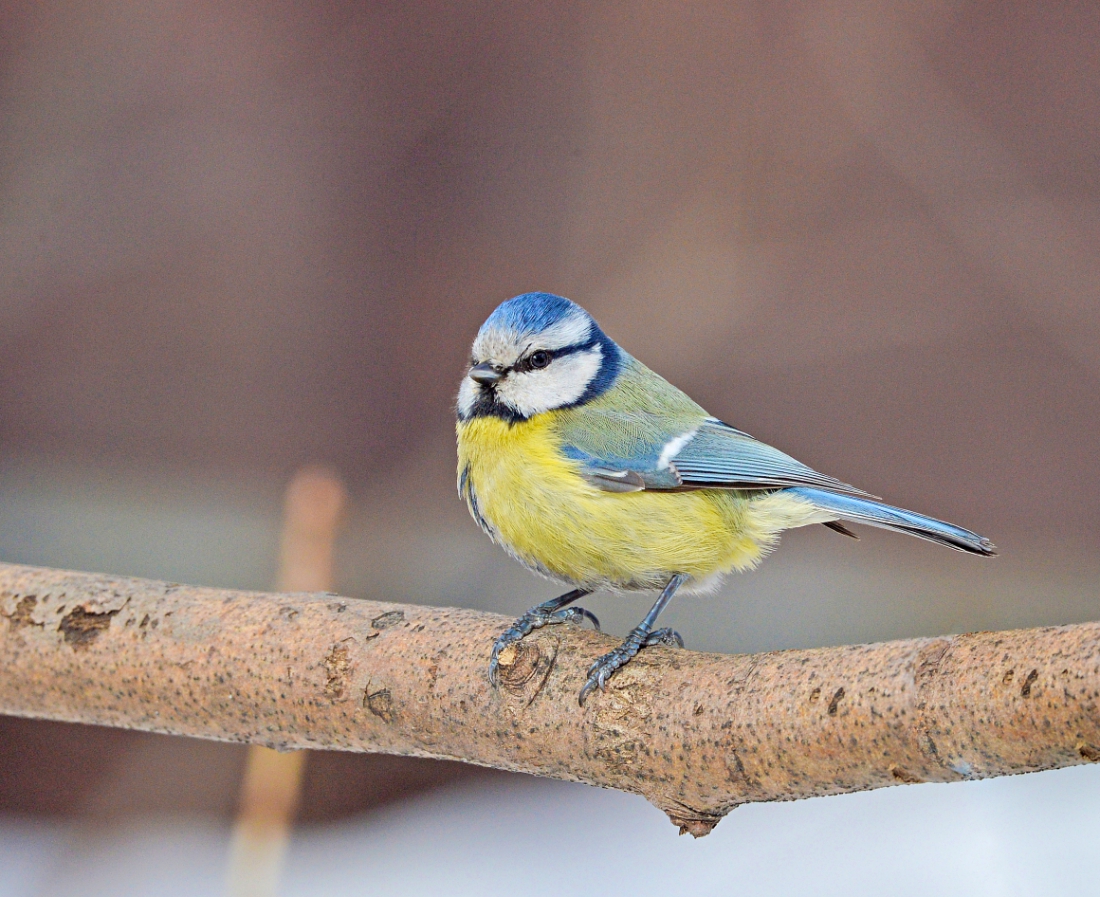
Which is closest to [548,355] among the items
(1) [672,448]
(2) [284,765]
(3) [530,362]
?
(3) [530,362]

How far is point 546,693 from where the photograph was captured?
850mm

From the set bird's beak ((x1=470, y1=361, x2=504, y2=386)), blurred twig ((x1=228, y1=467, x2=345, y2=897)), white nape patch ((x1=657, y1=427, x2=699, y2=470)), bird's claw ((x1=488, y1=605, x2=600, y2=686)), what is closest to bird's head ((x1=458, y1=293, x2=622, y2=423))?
bird's beak ((x1=470, y1=361, x2=504, y2=386))

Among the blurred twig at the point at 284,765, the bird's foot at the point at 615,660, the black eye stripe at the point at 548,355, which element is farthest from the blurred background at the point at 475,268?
the bird's foot at the point at 615,660

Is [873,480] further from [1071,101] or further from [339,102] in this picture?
[339,102]

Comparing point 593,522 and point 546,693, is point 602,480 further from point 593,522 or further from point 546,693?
point 546,693

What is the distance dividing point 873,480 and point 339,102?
999 millimetres

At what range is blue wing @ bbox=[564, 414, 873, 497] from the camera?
102 cm

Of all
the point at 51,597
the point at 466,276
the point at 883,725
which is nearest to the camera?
the point at 883,725

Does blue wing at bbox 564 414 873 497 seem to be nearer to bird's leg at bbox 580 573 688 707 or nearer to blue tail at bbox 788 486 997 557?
blue tail at bbox 788 486 997 557

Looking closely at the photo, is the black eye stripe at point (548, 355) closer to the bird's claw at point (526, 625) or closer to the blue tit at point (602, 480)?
the blue tit at point (602, 480)

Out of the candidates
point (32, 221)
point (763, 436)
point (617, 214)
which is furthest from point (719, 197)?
point (32, 221)

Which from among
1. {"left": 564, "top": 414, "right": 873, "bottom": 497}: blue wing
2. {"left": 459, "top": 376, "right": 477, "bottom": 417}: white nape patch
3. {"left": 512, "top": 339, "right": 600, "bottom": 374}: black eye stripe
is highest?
{"left": 512, "top": 339, "right": 600, "bottom": 374}: black eye stripe

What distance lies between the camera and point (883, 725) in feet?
2.19

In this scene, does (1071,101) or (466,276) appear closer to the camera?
(1071,101)
